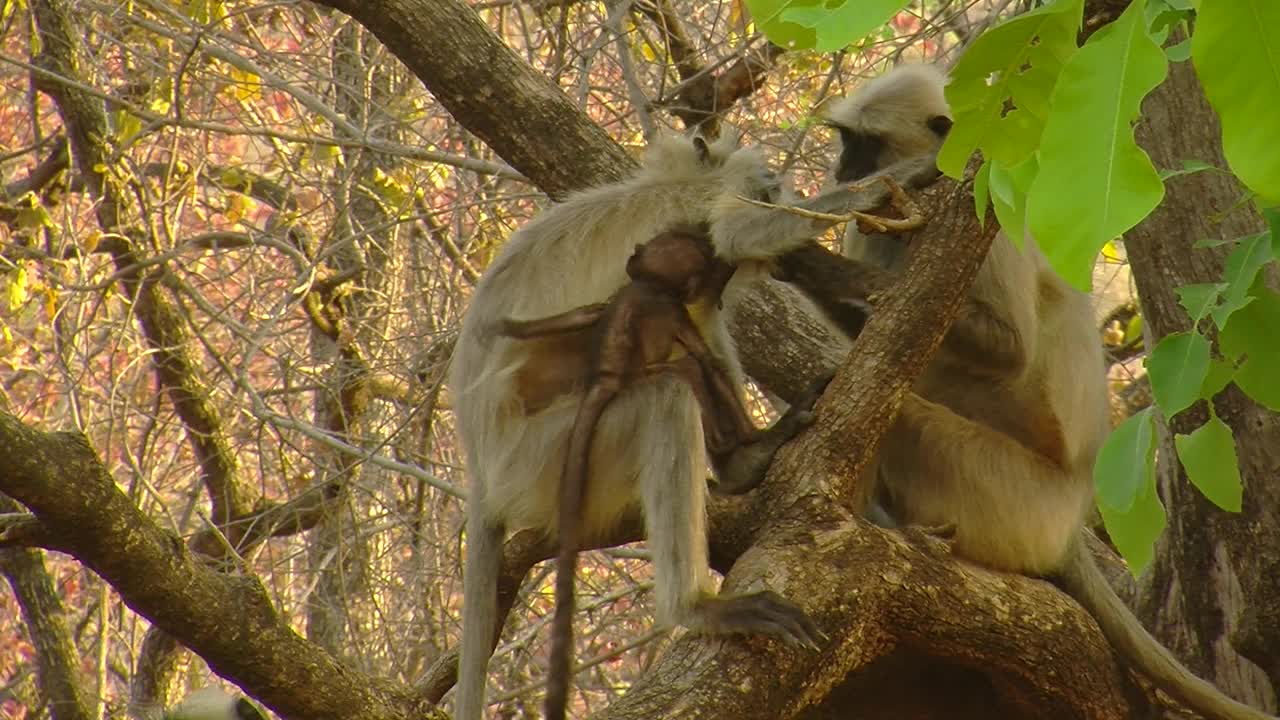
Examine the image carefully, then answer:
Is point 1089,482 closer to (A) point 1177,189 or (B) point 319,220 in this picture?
(A) point 1177,189

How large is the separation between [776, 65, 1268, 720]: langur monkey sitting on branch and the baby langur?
0.81ft

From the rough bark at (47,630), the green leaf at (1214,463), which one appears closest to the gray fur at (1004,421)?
the green leaf at (1214,463)

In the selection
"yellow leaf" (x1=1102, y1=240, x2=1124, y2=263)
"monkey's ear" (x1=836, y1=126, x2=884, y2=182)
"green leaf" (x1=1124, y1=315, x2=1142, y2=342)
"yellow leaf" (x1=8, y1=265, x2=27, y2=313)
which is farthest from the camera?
"green leaf" (x1=1124, y1=315, x2=1142, y2=342)

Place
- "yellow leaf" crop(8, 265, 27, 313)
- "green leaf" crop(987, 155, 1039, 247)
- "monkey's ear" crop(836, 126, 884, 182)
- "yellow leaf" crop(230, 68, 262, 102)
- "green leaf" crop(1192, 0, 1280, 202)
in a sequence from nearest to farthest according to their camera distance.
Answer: "green leaf" crop(1192, 0, 1280, 202) < "green leaf" crop(987, 155, 1039, 247) < "monkey's ear" crop(836, 126, 884, 182) < "yellow leaf" crop(8, 265, 27, 313) < "yellow leaf" crop(230, 68, 262, 102)

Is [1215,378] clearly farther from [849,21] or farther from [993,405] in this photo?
[993,405]

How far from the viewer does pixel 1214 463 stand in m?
1.60

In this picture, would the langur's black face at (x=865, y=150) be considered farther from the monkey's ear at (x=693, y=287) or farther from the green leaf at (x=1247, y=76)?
the green leaf at (x=1247, y=76)

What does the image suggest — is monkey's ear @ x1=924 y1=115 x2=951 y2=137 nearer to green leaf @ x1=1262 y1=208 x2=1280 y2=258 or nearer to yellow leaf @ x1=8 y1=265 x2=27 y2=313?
green leaf @ x1=1262 y1=208 x2=1280 y2=258

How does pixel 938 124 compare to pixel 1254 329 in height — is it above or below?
above

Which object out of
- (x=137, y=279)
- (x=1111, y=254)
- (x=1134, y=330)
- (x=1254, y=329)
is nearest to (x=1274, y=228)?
(x=1254, y=329)

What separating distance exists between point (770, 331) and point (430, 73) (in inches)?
45.1

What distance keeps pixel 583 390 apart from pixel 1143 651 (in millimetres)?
1370

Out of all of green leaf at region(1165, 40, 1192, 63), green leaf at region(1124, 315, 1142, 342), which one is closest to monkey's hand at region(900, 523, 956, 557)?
green leaf at region(1165, 40, 1192, 63)

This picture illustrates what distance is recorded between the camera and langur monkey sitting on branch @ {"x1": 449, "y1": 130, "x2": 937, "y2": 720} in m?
3.14
